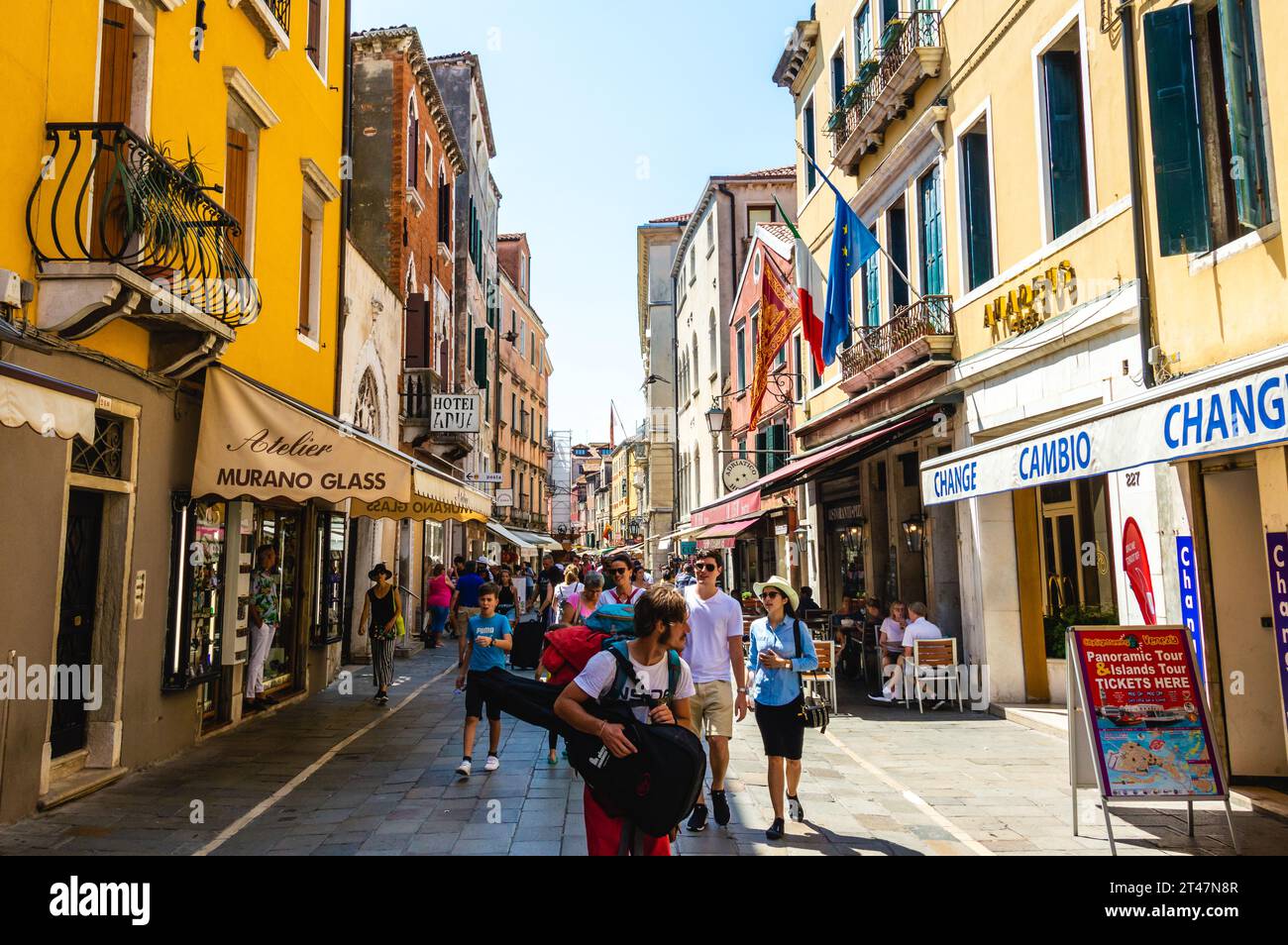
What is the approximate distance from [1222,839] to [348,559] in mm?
12847

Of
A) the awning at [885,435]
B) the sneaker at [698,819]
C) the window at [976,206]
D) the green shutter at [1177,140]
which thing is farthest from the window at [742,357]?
the sneaker at [698,819]

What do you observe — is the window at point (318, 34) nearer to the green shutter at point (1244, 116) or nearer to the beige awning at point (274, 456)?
the beige awning at point (274, 456)

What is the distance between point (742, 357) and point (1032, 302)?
53.8ft

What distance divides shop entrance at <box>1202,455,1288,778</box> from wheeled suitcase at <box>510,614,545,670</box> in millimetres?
5728

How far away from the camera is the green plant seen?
10070 mm

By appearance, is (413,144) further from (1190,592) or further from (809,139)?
(1190,592)

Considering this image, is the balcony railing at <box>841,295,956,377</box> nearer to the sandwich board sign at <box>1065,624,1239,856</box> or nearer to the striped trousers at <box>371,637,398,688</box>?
the sandwich board sign at <box>1065,624,1239,856</box>

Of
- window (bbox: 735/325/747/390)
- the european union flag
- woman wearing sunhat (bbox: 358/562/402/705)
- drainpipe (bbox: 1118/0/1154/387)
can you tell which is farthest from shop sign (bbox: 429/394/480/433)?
drainpipe (bbox: 1118/0/1154/387)

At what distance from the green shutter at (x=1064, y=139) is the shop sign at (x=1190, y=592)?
12.6 feet

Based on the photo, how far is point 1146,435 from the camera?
6.00 metres

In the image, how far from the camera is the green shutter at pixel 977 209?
38.4 ft

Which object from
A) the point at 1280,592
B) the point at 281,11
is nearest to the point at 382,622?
the point at 281,11
